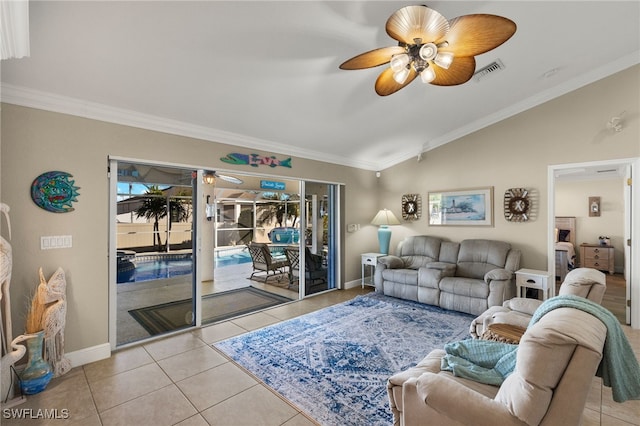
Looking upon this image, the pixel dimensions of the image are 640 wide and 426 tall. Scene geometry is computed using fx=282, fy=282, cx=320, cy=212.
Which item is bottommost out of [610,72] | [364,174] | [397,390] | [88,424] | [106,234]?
[88,424]

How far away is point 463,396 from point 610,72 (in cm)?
468

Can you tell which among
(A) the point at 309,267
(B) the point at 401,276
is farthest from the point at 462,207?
(A) the point at 309,267

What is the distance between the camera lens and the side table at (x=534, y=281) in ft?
12.0

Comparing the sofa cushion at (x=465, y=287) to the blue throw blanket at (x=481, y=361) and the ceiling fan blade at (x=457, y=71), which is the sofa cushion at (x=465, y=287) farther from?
the ceiling fan blade at (x=457, y=71)

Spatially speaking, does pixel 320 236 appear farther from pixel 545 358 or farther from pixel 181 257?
pixel 545 358

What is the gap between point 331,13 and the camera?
218 centimetres

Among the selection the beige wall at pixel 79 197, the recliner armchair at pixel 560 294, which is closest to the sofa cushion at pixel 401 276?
the recliner armchair at pixel 560 294

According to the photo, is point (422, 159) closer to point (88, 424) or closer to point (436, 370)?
point (436, 370)

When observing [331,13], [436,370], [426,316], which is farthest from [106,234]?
[426,316]

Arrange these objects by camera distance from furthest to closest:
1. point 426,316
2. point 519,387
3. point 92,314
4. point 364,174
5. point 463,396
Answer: point 364,174 → point 426,316 → point 92,314 → point 463,396 → point 519,387

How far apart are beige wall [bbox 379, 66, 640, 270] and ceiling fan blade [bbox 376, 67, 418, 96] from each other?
301 centimetres

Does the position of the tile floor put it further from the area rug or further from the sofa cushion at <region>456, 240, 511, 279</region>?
the sofa cushion at <region>456, 240, 511, 279</region>

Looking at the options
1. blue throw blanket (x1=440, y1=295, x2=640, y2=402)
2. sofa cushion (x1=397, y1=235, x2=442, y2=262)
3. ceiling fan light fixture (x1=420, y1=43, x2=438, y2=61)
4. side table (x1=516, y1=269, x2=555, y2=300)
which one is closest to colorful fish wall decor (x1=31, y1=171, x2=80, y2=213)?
ceiling fan light fixture (x1=420, y1=43, x2=438, y2=61)

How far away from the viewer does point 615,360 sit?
127cm
